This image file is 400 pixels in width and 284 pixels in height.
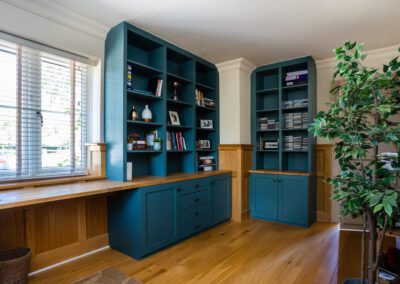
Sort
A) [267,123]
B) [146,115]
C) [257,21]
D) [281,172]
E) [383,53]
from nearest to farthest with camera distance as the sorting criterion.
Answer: [257,21], [146,115], [383,53], [281,172], [267,123]

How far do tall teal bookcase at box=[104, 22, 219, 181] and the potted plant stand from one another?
1.93 metres

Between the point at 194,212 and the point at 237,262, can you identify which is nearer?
the point at 237,262

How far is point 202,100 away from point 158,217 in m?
1.88

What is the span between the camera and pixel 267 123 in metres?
3.91

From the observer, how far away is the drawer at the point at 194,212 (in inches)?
113

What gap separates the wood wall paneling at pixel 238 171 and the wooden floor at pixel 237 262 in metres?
0.62

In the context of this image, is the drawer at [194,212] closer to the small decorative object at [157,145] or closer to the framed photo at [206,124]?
the small decorative object at [157,145]

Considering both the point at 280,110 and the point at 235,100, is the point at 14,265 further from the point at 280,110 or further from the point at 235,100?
the point at 280,110

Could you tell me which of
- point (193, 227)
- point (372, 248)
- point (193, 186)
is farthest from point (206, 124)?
point (372, 248)

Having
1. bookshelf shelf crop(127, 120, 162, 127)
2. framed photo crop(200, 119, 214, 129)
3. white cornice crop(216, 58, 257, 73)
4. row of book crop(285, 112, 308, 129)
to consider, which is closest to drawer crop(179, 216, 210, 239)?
bookshelf shelf crop(127, 120, 162, 127)

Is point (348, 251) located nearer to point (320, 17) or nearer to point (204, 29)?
point (320, 17)

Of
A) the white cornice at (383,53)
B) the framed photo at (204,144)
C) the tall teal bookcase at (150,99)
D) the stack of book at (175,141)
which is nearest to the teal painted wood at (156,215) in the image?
the tall teal bookcase at (150,99)

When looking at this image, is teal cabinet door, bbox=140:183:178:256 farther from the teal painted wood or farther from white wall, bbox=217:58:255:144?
white wall, bbox=217:58:255:144

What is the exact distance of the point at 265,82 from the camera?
416 cm
